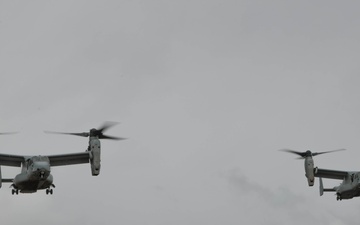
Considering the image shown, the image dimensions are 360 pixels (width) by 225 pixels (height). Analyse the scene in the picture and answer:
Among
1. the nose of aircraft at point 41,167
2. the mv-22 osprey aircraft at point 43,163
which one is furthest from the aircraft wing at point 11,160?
the nose of aircraft at point 41,167

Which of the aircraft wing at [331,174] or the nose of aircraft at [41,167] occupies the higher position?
the aircraft wing at [331,174]

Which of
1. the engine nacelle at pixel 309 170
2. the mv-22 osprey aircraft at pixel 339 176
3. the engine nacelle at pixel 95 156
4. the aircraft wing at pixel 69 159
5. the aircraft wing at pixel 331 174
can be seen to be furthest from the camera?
the aircraft wing at pixel 331 174

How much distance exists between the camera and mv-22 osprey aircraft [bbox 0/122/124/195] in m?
76.5

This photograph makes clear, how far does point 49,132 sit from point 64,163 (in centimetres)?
1280

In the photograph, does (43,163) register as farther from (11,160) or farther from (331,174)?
(331,174)

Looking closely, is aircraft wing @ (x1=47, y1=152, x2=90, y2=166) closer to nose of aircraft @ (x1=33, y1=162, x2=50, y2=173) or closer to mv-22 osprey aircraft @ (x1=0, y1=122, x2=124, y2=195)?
mv-22 osprey aircraft @ (x1=0, y1=122, x2=124, y2=195)

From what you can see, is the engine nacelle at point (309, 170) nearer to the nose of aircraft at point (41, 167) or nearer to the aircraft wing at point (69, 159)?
the aircraft wing at point (69, 159)

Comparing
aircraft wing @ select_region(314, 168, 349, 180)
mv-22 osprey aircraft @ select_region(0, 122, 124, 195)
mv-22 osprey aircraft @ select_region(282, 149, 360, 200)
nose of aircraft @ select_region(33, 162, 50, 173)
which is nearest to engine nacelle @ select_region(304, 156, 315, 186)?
mv-22 osprey aircraft @ select_region(282, 149, 360, 200)

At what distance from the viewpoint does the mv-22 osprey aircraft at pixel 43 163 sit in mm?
76500

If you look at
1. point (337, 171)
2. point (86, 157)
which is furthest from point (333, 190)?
point (86, 157)

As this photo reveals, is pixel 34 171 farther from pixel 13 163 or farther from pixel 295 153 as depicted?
pixel 295 153

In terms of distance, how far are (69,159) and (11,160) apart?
6.75 metres

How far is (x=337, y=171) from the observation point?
98.3m

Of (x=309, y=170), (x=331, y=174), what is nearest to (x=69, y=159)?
(x=309, y=170)
